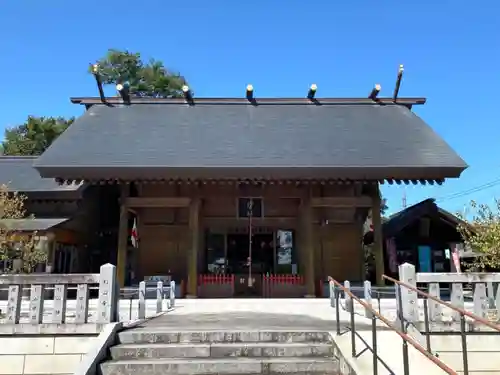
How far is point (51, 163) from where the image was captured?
Answer: 13.4 metres

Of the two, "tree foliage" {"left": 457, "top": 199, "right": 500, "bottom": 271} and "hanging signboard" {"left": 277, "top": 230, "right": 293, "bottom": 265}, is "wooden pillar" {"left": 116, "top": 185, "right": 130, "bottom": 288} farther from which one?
"tree foliage" {"left": 457, "top": 199, "right": 500, "bottom": 271}

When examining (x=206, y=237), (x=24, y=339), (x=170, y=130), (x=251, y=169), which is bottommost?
(x=24, y=339)

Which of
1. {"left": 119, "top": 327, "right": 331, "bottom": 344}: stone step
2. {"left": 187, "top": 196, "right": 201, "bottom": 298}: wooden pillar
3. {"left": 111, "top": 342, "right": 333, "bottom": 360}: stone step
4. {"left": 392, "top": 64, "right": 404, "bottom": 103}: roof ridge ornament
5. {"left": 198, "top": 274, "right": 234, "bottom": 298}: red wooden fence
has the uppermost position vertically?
{"left": 392, "top": 64, "right": 404, "bottom": 103}: roof ridge ornament

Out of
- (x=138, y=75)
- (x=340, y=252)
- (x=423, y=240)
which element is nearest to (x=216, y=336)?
(x=340, y=252)

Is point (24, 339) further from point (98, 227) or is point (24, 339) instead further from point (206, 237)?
point (98, 227)

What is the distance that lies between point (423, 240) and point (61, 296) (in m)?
14.4

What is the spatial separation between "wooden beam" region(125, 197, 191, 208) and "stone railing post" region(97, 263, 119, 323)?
7.68m

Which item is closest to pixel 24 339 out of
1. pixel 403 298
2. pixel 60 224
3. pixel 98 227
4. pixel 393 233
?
pixel 403 298

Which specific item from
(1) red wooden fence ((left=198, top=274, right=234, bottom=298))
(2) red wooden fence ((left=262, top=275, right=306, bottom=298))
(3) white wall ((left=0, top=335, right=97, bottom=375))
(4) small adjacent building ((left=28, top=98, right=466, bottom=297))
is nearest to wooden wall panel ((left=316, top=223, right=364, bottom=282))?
(4) small adjacent building ((left=28, top=98, right=466, bottom=297))

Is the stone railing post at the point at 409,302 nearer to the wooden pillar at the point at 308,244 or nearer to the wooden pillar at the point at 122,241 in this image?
the wooden pillar at the point at 308,244

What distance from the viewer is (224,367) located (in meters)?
5.72

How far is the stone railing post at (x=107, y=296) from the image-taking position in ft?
21.7

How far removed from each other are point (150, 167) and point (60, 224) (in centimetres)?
396

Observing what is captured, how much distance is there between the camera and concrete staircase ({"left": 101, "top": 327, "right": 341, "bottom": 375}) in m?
5.71
